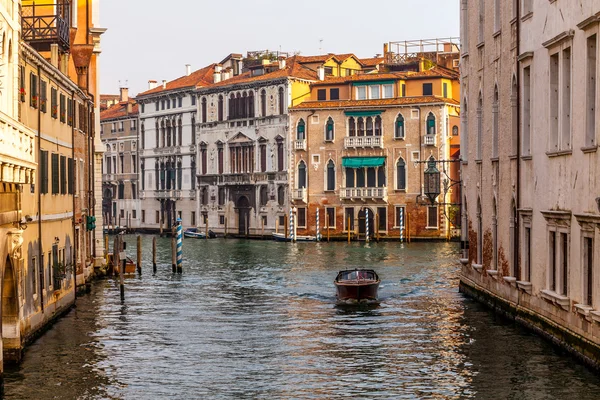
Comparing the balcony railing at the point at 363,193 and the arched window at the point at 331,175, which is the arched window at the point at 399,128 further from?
the arched window at the point at 331,175

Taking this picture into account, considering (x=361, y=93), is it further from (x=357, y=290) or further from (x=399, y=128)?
(x=357, y=290)

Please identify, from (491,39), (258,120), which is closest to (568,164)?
(491,39)

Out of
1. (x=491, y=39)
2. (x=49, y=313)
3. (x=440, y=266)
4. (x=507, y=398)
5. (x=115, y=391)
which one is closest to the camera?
(x=507, y=398)

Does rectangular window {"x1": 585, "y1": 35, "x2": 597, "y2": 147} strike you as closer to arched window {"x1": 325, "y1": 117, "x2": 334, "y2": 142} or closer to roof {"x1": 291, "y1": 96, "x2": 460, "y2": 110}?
roof {"x1": 291, "y1": 96, "x2": 460, "y2": 110}

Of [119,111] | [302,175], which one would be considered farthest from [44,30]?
[119,111]

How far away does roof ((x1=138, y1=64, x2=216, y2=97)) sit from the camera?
76312mm

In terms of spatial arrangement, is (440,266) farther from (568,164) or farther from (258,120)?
(258,120)

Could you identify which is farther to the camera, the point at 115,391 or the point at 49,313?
the point at 49,313

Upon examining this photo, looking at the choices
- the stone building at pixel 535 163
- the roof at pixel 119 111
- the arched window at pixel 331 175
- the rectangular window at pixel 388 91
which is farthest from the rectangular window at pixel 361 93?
the stone building at pixel 535 163

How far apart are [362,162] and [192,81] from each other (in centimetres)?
1821

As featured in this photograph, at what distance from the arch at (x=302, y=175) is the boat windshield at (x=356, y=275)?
37.0 meters

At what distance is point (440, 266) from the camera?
4272 cm

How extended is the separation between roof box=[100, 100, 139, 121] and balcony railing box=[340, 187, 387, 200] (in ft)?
82.3

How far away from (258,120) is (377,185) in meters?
10.1
